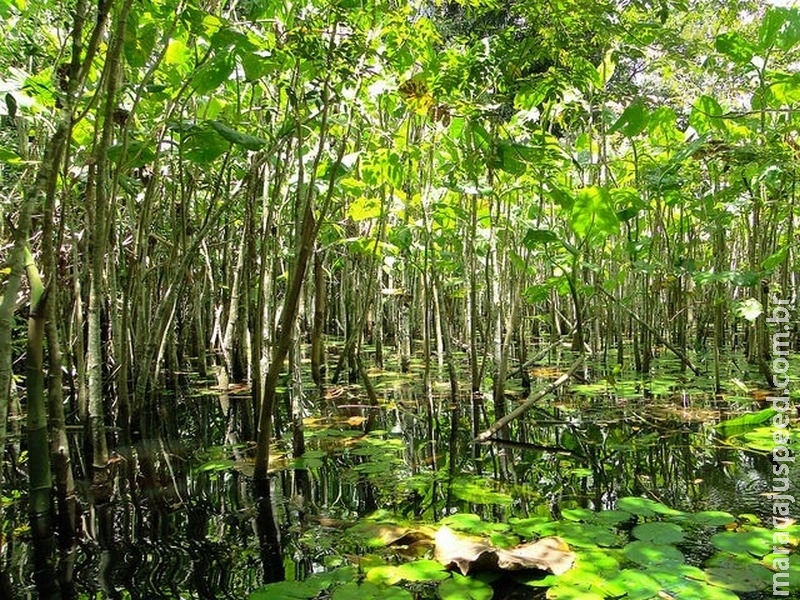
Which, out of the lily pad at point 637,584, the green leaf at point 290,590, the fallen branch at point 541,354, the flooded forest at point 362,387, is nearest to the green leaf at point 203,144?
the flooded forest at point 362,387

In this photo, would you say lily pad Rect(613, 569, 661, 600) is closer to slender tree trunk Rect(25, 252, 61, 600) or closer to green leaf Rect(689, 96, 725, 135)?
slender tree trunk Rect(25, 252, 61, 600)

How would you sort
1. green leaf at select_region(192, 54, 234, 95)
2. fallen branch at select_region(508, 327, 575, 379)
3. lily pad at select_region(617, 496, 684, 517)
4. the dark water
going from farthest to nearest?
fallen branch at select_region(508, 327, 575, 379) → green leaf at select_region(192, 54, 234, 95) → lily pad at select_region(617, 496, 684, 517) → the dark water

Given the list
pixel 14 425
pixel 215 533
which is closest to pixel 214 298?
pixel 14 425

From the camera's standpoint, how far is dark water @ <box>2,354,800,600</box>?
6.90 ft

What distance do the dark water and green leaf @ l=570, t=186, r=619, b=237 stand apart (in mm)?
1256

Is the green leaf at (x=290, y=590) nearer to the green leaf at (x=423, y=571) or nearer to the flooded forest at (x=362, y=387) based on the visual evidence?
the flooded forest at (x=362, y=387)

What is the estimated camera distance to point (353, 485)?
291cm

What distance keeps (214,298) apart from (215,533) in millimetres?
6240

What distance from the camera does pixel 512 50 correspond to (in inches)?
132

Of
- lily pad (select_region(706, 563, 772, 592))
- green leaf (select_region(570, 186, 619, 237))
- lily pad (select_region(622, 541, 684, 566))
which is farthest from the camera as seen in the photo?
green leaf (select_region(570, 186, 619, 237))

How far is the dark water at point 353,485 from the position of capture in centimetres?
210

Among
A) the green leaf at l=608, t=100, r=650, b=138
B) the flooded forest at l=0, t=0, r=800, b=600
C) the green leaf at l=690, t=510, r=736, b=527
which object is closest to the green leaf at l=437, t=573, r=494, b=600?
the flooded forest at l=0, t=0, r=800, b=600

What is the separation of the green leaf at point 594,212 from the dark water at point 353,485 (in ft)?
4.12

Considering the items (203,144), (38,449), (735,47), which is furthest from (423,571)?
(735,47)
